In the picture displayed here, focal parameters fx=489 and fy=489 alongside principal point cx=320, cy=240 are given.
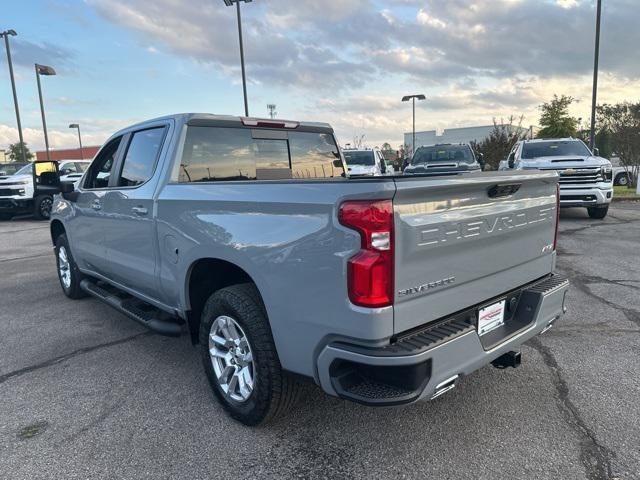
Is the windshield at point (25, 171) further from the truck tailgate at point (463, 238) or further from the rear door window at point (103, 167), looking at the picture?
the truck tailgate at point (463, 238)

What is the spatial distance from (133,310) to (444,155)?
538 inches

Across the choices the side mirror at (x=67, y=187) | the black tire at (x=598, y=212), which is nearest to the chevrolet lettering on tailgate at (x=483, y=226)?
the side mirror at (x=67, y=187)

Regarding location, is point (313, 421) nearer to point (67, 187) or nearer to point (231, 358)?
point (231, 358)

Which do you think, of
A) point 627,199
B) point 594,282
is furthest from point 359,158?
point 594,282

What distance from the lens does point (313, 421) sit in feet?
10.1

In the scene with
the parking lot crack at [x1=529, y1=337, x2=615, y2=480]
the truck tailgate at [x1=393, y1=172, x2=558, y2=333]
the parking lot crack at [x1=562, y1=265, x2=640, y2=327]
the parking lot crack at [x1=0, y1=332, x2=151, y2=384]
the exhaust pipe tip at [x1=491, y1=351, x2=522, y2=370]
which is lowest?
the parking lot crack at [x1=562, y1=265, x2=640, y2=327]

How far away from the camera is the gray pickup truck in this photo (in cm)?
223

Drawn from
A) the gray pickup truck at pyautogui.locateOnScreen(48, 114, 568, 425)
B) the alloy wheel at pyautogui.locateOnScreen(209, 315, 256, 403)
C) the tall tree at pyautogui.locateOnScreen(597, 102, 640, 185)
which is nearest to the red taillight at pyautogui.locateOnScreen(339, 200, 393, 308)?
the gray pickup truck at pyautogui.locateOnScreen(48, 114, 568, 425)

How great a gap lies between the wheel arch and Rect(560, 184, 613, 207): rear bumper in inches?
391

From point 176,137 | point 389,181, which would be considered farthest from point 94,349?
point 389,181

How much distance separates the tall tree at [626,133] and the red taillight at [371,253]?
2317 centimetres

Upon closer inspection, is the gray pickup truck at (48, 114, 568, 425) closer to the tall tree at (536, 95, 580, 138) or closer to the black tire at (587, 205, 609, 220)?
the black tire at (587, 205, 609, 220)

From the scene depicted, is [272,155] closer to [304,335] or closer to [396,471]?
[304,335]

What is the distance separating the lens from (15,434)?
3.04 m
